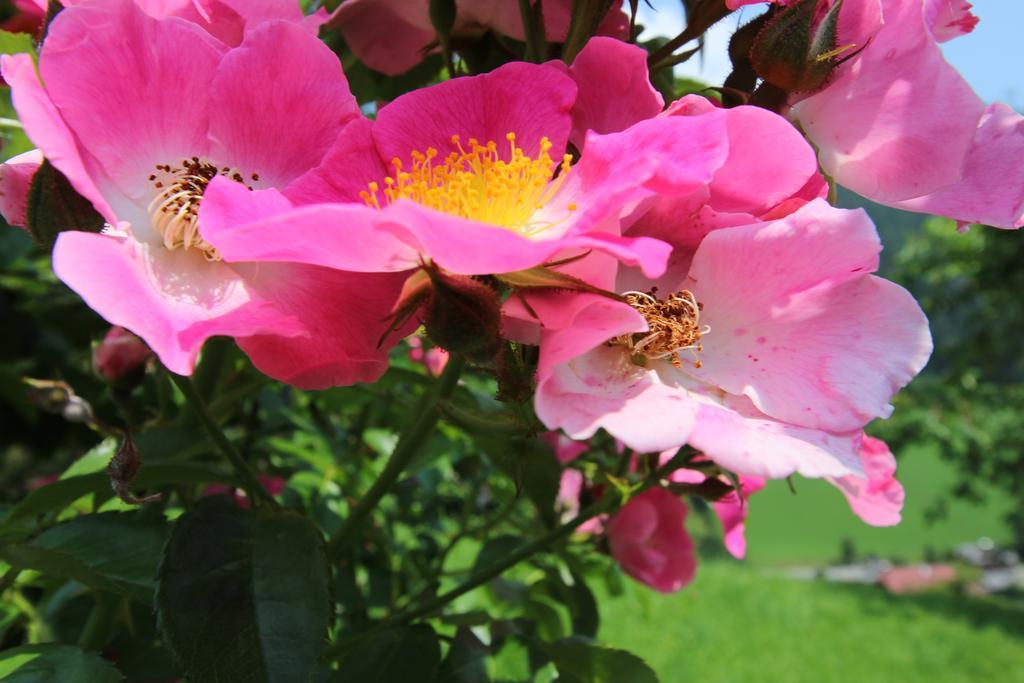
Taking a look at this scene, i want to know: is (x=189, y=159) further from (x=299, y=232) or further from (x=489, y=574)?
(x=489, y=574)

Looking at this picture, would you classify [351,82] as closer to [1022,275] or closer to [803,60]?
[803,60]

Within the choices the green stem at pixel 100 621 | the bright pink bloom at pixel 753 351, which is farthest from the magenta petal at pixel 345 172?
the green stem at pixel 100 621

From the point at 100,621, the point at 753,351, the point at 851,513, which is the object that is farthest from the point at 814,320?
the point at 851,513

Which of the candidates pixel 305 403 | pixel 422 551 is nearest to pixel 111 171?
pixel 305 403

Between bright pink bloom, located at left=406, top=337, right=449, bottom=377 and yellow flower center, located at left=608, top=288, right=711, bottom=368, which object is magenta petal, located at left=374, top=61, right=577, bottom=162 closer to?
yellow flower center, located at left=608, top=288, right=711, bottom=368

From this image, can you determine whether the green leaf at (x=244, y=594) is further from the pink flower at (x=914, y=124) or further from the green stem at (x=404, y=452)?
the pink flower at (x=914, y=124)
